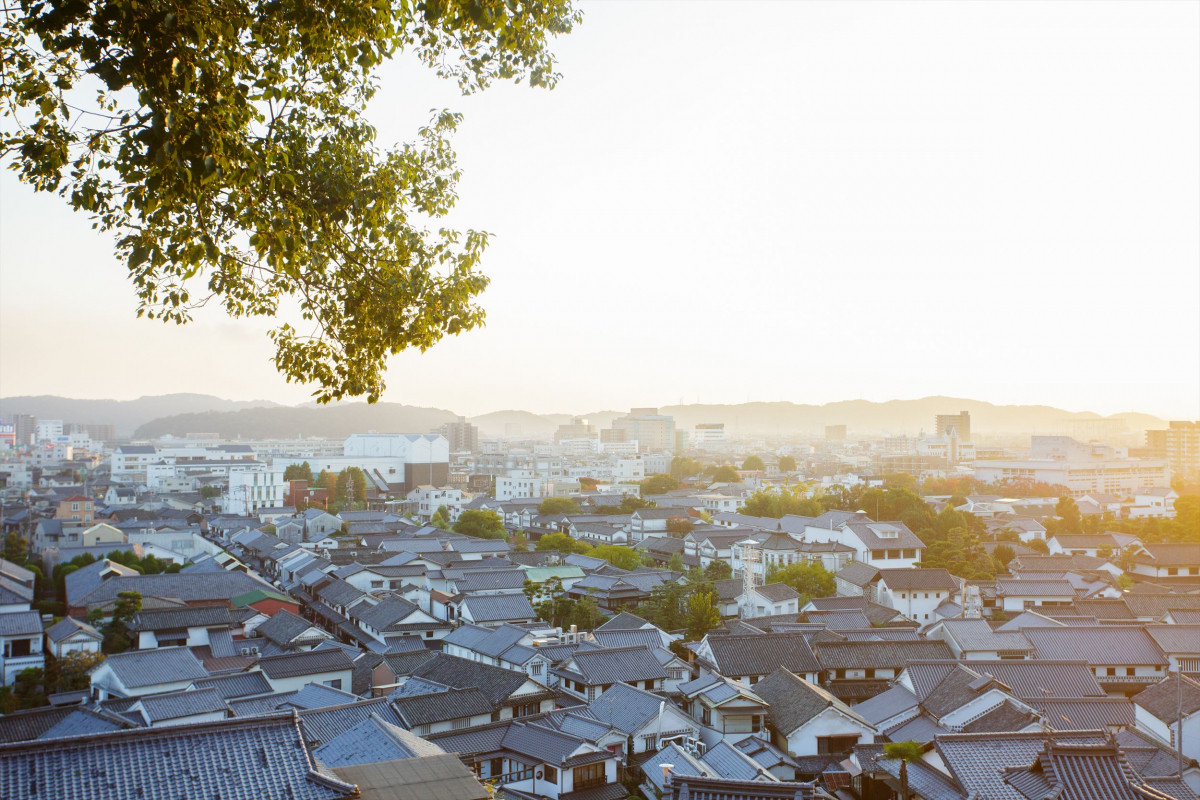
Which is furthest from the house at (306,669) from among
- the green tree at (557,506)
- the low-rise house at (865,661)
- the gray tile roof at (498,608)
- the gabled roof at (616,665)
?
the green tree at (557,506)

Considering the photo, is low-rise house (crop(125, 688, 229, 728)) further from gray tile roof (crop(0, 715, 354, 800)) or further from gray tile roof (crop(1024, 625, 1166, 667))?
gray tile roof (crop(1024, 625, 1166, 667))

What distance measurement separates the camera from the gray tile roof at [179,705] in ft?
45.0

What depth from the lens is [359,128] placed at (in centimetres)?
488

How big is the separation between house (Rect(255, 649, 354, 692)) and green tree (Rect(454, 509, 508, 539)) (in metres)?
19.9

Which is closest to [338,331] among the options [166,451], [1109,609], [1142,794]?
[1142,794]

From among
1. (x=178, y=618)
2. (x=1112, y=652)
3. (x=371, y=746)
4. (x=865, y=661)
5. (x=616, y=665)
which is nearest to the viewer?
(x=371, y=746)

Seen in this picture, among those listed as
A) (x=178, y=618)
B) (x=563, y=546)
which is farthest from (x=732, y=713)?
(x=563, y=546)

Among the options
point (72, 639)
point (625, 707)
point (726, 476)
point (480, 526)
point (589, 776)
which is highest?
point (726, 476)

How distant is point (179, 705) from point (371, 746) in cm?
546

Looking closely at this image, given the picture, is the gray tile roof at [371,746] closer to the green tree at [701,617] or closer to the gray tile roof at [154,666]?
the gray tile roof at [154,666]

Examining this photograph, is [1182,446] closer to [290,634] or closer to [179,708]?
[290,634]

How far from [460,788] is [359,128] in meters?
6.11

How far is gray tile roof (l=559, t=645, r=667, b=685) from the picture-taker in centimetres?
1733

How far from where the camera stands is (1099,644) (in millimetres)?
18672
